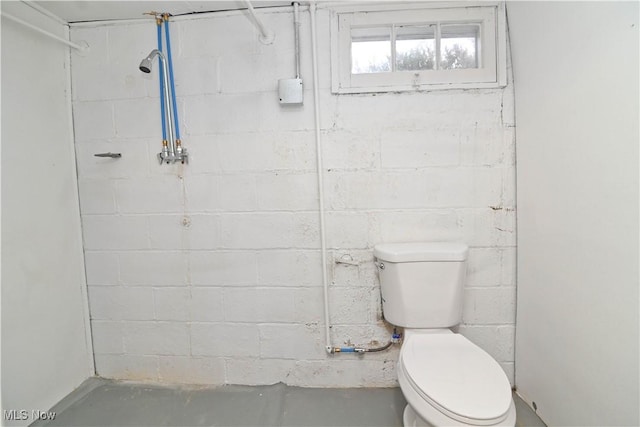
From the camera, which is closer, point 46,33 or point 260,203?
point 46,33

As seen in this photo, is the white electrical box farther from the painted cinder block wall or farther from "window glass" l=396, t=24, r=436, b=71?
"window glass" l=396, t=24, r=436, b=71

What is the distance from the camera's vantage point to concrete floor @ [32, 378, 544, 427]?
1.37 metres

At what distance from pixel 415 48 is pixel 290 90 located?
0.69m

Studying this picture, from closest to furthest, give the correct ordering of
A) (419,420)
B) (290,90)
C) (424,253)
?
(419,420) → (424,253) → (290,90)

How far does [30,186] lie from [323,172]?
1.40 meters

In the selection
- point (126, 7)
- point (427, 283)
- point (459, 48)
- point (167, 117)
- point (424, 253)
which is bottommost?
point (427, 283)

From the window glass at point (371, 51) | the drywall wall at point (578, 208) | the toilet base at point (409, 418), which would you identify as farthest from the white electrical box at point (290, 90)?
the toilet base at point (409, 418)

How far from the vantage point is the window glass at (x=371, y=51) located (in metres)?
1.52

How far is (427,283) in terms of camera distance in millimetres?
1360

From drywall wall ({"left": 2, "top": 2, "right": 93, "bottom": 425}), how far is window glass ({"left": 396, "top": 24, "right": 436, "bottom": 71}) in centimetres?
177

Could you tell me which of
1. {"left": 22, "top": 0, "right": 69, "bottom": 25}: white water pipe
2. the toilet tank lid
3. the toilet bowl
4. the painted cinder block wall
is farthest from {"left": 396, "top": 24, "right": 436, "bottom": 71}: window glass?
{"left": 22, "top": 0, "right": 69, "bottom": 25}: white water pipe

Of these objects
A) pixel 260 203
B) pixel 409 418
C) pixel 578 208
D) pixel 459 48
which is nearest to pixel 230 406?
pixel 409 418

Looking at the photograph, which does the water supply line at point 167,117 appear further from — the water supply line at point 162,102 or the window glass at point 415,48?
the window glass at point 415,48

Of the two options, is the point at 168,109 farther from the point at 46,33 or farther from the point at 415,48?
the point at 415,48
